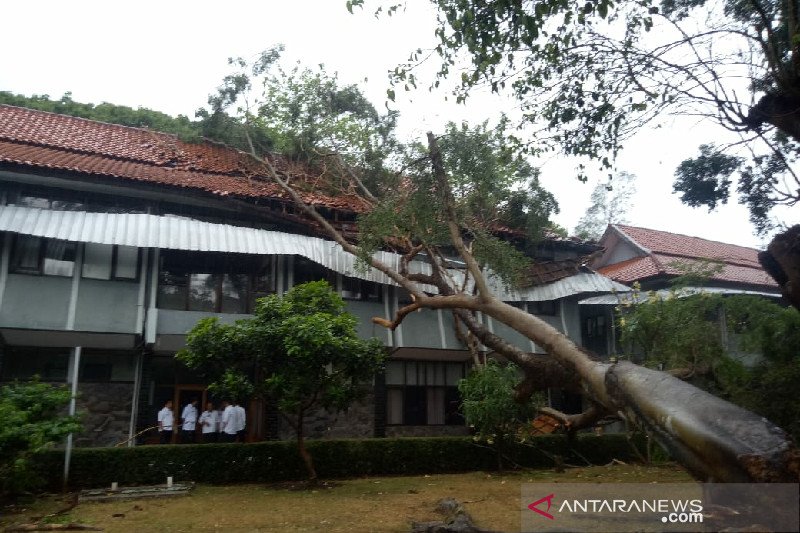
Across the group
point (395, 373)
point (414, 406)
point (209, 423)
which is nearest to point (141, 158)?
point (209, 423)

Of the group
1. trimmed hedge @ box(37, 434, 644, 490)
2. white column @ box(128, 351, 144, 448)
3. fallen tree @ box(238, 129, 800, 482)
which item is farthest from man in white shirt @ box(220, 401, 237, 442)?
fallen tree @ box(238, 129, 800, 482)

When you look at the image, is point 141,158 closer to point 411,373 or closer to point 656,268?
point 411,373

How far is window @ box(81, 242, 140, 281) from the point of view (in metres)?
14.3

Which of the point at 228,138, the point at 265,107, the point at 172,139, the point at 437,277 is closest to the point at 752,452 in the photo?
the point at 437,277

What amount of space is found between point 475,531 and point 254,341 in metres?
5.82

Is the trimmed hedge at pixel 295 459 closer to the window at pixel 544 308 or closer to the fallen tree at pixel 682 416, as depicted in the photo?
the window at pixel 544 308

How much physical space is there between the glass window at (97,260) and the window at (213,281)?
1.14 m

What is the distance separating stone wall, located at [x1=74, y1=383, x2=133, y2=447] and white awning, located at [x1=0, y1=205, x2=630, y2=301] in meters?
3.42

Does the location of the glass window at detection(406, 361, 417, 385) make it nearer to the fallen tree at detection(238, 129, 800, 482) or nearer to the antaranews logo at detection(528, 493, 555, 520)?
the antaranews logo at detection(528, 493, 555, 520)

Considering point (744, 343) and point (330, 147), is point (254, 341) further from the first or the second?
point (744, 343)

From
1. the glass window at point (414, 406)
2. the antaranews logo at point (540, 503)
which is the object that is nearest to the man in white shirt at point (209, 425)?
the glass window at point (414, 406)

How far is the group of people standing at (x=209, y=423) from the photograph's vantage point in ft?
45.9

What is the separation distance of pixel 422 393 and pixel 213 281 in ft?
20.9

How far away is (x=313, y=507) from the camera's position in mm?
9727
